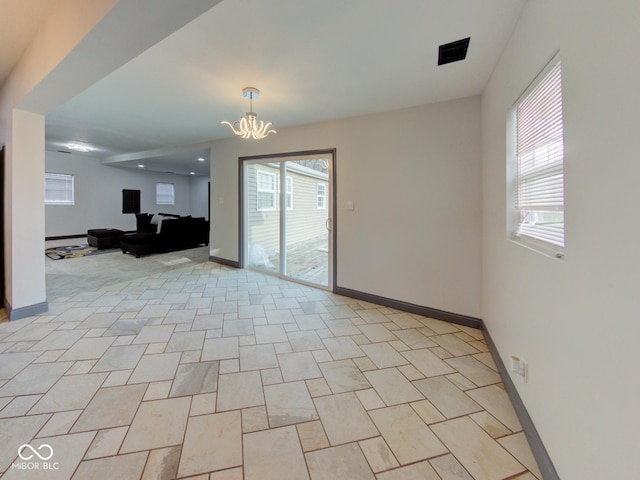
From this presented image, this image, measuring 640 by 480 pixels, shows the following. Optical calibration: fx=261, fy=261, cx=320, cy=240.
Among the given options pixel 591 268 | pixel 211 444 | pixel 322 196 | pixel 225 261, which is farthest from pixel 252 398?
pixel 225 261

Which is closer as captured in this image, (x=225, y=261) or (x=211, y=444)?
(x=211, y=444)

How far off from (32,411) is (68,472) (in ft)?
2.14

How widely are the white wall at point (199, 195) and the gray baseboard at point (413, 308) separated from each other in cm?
944

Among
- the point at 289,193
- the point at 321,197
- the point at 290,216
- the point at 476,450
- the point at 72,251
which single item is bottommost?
the point at 476,450

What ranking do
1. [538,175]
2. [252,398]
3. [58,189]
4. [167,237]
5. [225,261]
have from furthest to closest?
[58,189] < [167,237] < [225,261] < [252,398] < [538,175]

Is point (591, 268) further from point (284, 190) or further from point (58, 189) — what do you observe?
point (58, 189)

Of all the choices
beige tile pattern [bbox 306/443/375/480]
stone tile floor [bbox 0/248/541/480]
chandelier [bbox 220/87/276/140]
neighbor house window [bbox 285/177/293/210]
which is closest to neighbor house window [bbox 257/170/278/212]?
neighbor house window [bbox 285/177/293/210]

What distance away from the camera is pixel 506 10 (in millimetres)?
1621

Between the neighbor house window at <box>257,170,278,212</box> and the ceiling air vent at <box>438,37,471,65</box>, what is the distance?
3.03 meters

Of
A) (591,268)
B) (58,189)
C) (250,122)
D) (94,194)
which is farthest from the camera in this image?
(94,194)

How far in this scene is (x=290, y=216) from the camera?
4438mm

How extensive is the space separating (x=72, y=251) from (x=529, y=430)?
8.75m

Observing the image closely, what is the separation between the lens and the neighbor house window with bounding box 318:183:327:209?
3.88m

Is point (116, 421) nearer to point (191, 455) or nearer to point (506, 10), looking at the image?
point (191, 455)
